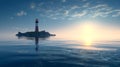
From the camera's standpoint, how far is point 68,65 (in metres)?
22.7

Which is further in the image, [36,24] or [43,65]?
[36,24]

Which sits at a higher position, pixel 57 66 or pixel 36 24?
pixel 36 24

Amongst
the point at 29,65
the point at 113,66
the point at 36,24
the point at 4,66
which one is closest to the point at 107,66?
the point at 113,66

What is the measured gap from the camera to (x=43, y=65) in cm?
2259

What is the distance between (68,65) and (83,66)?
2404mm

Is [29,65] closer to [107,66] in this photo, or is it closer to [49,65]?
[49,65]

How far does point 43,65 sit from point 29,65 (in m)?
2.25

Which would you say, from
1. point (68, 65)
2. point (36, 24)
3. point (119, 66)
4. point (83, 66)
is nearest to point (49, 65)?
point (68, 65)

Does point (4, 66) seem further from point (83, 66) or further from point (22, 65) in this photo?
point (83, 66)

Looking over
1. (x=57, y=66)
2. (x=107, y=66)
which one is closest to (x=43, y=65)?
(x=57, y=66)

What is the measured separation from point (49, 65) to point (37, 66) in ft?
6.31

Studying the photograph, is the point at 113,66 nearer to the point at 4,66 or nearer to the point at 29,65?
the point at 29,65

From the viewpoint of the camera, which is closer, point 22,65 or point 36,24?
point 22,65

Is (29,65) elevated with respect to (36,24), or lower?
lower
